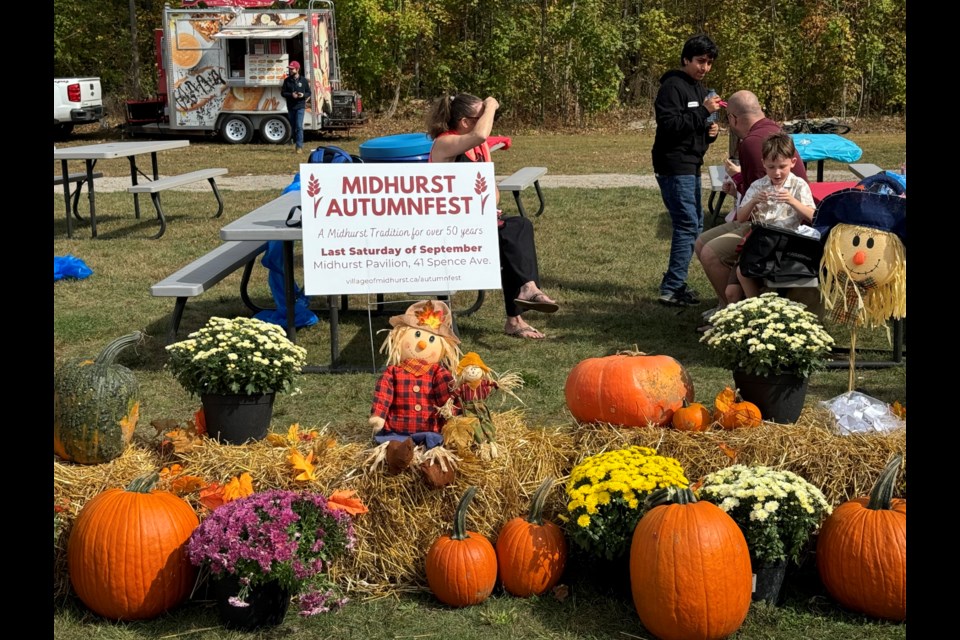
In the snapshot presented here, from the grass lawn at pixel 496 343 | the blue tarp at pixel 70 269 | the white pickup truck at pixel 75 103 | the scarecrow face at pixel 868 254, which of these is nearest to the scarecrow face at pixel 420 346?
the grass lawn at pixel 496 343

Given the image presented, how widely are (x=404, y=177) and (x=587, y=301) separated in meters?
2.68

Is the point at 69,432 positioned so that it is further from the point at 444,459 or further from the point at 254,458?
the point at 444,459

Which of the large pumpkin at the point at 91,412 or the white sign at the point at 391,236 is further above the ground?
the white sign at the point at 391,236

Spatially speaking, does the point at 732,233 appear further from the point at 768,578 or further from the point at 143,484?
the point at 143,484

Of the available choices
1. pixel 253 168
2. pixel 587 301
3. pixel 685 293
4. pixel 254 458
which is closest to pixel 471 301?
pixel 587 301

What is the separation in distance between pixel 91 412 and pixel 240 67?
2006 cm

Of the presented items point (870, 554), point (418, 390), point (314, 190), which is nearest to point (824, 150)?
point (314, 190)

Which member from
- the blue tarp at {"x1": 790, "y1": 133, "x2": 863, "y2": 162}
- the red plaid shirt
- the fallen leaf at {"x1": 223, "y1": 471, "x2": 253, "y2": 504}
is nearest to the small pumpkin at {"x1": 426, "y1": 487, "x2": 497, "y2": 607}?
the red plaid shirt

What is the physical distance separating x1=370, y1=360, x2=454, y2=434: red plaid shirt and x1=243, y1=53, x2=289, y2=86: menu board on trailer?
1920cm

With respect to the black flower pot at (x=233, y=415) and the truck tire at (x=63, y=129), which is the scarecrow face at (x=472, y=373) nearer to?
the black flower pot at (x=233, y=415)

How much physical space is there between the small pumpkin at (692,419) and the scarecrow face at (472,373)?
0.79 metres

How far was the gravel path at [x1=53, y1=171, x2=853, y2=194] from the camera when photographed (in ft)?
48.6

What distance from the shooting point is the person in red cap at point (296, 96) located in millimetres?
20953

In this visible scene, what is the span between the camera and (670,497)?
3.43 m
